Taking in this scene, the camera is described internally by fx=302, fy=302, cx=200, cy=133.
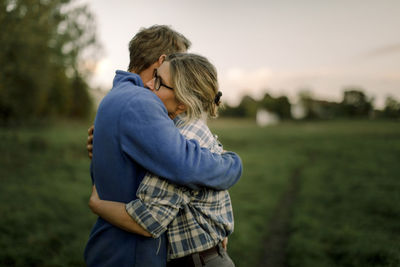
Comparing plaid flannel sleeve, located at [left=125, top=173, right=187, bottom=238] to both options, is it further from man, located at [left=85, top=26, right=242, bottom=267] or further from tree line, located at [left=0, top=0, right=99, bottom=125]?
tree line, located at [left=0, top=0, right=99, bottom=125]

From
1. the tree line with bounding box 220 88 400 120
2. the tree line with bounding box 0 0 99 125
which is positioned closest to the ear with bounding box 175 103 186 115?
the tree line with bounding box 0 0 99 125

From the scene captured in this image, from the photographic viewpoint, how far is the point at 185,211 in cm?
194

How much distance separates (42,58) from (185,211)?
1522 centimetres

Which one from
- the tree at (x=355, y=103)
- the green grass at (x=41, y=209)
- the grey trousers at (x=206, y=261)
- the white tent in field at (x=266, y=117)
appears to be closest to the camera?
the grey trousers at (x=206, y=261)

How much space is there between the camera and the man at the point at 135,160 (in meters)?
1.71

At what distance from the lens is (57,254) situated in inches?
215

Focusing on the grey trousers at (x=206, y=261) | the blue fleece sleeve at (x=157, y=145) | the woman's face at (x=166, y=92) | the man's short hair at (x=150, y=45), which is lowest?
the grey trousers at (x=206, y=261)

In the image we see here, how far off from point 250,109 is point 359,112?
31232 mm

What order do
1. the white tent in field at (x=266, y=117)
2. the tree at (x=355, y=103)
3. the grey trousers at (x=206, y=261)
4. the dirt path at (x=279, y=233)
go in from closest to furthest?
the grey trousers at (x=206, y=261)
the dirt path at (x=279, y=233)
the tree at (x=355, y=103)
the white tent in field at (x=266, y=117)

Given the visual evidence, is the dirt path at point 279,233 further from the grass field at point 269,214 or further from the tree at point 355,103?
the tree at point 355,103

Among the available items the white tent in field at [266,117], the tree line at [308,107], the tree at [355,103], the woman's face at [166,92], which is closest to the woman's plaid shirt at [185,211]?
the woman's face at [166,92]

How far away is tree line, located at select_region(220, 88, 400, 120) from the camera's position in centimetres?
7669

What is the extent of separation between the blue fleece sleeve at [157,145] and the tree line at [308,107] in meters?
71.4

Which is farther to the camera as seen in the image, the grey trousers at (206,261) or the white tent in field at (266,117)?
the white tent in field at (266,117)
